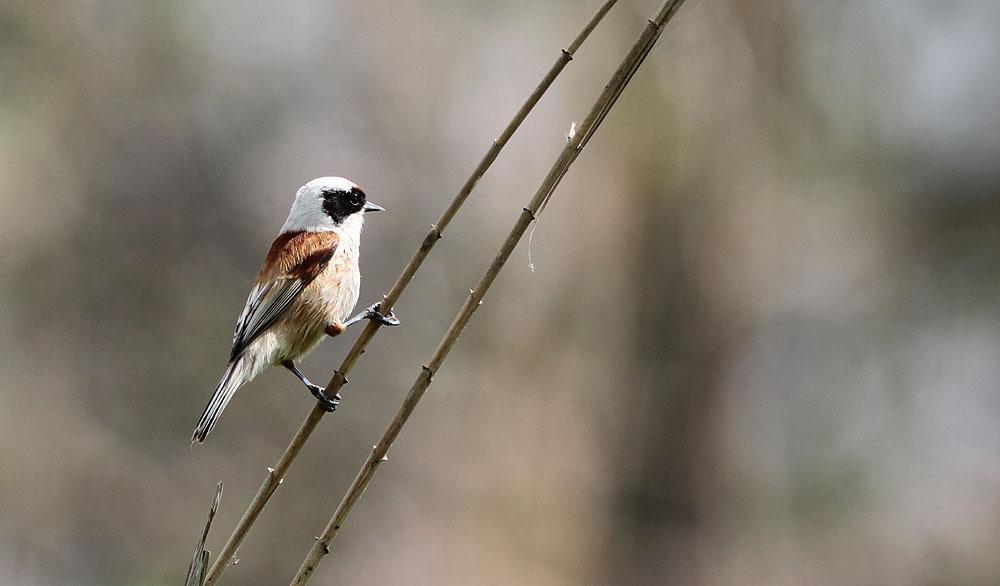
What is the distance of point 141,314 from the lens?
34.0ft

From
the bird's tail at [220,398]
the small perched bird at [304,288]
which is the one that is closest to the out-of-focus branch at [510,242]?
the bird's tail at [220,398]

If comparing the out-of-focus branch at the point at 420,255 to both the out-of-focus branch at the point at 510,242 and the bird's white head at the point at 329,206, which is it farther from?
the bird's white head at the point at 329,206

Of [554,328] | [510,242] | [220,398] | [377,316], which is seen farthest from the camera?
[554,328]

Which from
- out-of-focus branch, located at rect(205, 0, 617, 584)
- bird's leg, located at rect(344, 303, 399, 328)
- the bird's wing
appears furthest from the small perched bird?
out-of-focus branch, located at rect(205, 0, 617, 584)

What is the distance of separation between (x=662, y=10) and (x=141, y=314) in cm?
899

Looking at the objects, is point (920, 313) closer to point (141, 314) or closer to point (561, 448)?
point (561, 448)

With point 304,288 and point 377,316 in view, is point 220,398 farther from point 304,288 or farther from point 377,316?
point 377,316

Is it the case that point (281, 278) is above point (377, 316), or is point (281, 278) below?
above

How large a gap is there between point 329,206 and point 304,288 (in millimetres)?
480

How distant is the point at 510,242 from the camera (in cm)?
241

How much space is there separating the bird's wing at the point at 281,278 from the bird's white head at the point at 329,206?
0.09m

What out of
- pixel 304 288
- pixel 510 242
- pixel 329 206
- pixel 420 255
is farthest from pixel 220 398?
pixel 510 242

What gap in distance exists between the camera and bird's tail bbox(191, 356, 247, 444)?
11.6 ft

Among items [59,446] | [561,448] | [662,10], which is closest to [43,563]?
[59,446]
